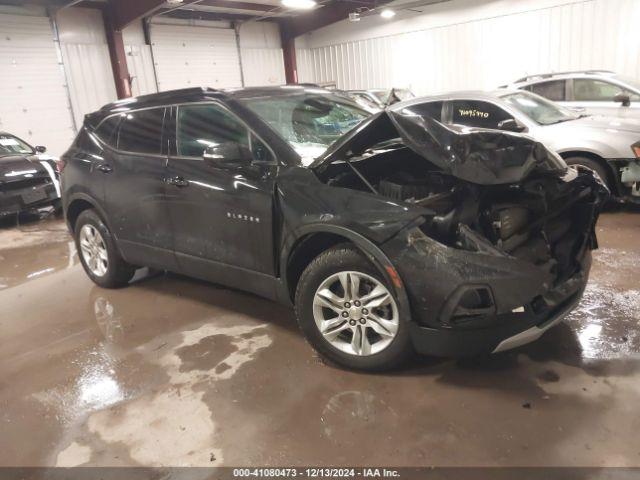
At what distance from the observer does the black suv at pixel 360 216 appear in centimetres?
251

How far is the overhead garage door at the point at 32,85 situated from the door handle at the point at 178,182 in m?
9.36

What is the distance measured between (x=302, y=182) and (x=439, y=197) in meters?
0.78

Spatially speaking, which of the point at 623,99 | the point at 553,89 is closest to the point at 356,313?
the point at 623,99

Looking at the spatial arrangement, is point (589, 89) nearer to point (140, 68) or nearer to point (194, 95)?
point (194, 95)

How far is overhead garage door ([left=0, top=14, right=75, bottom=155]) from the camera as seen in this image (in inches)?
424

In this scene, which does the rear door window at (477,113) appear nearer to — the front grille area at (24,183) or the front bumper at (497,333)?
the front bumper at (497,333)

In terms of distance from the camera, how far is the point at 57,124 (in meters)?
11.8

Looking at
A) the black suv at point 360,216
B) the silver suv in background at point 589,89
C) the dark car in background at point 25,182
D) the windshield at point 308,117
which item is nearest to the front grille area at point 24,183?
the dark car in background at point 25,182

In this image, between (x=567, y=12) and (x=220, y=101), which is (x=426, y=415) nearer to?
(x=220, y=101)

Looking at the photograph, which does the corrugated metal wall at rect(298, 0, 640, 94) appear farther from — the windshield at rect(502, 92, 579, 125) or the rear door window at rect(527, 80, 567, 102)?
the windshield at rect(502, 92, 579, 125)

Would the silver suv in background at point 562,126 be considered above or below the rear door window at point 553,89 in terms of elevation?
below

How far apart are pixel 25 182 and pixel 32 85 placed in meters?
4.48

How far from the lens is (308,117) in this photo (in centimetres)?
366

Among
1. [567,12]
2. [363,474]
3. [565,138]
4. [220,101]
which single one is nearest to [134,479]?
[363,474]
